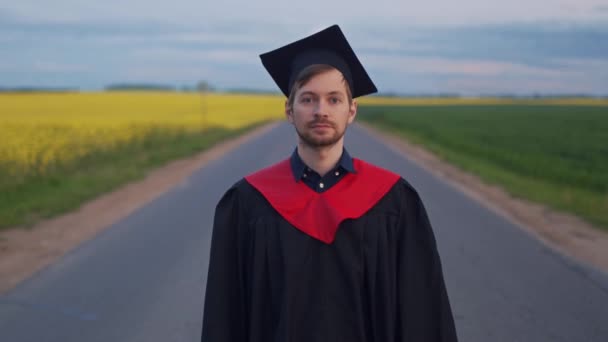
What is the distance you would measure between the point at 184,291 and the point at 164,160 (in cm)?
1367

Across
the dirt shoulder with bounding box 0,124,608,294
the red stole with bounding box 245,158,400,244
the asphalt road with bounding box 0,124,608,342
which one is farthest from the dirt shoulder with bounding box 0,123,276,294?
the red stole with bounding box 245,158,400,244

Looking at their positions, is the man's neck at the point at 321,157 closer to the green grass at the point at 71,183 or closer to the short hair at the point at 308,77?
the short hair at the point at 308,77

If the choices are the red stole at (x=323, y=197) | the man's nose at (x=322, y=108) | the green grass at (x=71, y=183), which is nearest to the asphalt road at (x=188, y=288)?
the green grass at (x=71, y=183)

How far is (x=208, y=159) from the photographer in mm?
18750

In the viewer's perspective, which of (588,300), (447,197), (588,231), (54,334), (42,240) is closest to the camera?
(54,334)

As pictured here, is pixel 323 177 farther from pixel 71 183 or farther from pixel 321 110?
pixel 71 183

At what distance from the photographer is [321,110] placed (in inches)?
86.9

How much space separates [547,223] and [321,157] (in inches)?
302

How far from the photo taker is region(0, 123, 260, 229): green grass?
386 inches

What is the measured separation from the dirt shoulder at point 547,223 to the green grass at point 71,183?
6624 millimetres

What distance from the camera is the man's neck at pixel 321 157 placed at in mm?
2287

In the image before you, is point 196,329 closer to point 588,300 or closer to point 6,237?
point 588,300

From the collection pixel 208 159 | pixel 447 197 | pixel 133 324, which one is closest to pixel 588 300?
pixel 133 324

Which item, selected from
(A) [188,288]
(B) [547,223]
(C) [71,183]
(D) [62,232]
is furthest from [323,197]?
(C) [71,183]
